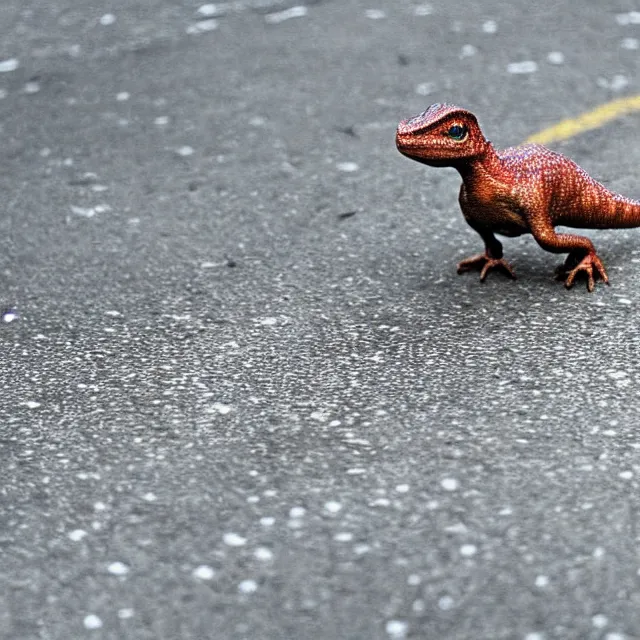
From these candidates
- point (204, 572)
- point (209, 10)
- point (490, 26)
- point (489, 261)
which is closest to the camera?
point (204, 572)

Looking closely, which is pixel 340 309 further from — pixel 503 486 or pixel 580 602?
pixel 580 602

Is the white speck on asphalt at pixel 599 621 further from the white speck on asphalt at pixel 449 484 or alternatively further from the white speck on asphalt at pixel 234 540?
the white speck on asphalt at pixel 234 540

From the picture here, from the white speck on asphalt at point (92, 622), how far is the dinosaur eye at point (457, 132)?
1812mm

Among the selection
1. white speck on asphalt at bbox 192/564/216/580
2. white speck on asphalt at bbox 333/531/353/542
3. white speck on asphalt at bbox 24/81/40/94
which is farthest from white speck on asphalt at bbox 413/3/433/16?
white speck on asphalt at bbox 192/564/216/580

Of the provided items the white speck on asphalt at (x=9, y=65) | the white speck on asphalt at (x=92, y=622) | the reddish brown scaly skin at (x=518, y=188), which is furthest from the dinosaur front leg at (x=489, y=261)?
the white speck on asphalt at (x=9, y=65)

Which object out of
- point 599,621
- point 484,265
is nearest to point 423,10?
point 484,265

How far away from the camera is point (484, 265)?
3.89 meters

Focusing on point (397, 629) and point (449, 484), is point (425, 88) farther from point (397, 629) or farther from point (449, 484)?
point (397, 629)

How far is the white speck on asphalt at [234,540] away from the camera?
2613 millimetres

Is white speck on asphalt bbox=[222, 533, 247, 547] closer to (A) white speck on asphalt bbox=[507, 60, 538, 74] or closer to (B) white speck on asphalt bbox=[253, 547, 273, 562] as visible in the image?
(B) white speck on asphalt bbox=[253, 547, 273, 562]

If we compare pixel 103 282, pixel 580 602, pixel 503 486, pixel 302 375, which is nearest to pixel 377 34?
pixel 103 282

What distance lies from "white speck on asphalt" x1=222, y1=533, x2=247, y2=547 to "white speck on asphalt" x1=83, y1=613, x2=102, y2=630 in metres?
0.35

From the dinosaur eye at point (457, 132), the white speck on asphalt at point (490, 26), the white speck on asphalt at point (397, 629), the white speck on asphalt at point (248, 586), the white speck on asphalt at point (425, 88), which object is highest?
the dinosaur eye at point (457, 132)

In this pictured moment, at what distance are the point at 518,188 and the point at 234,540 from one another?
152 cm
